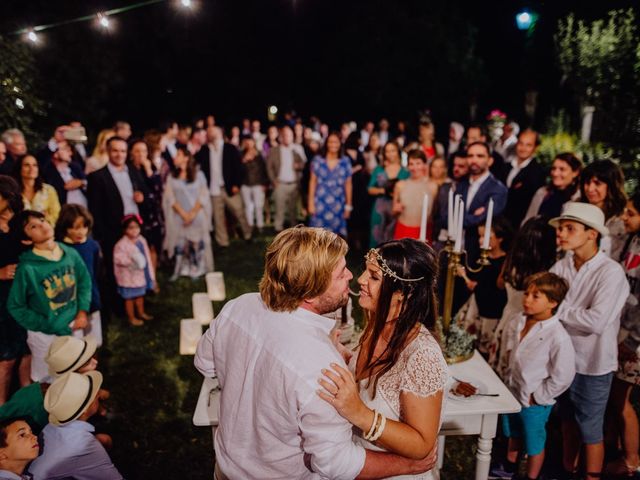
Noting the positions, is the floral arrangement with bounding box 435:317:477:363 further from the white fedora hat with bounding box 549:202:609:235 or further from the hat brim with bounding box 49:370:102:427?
the hat brim with bounding box 49:370:102:427

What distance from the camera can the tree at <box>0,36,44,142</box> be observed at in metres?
6.65

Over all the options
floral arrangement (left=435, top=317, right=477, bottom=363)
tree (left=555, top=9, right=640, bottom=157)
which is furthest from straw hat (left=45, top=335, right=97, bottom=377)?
tree (left=555, top=9, right=640, bottom=157)

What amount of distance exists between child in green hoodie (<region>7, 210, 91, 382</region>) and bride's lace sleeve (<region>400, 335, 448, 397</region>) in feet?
9.00

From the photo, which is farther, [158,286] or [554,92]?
[554,92]

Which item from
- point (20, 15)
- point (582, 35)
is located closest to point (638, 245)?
point (582, 35)

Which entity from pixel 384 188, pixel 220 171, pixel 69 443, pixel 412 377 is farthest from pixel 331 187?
pixel 412 377

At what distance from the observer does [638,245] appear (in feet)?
10.4

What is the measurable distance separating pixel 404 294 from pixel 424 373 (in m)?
0.33

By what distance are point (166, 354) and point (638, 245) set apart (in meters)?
4.01

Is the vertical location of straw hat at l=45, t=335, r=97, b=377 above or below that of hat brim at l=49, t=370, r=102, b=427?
above

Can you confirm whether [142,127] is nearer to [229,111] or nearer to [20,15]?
[229,111]

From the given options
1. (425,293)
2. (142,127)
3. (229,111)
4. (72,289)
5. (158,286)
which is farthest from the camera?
(229,111)

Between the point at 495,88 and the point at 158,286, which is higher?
the point at 495,88

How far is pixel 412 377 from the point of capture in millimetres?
1811
